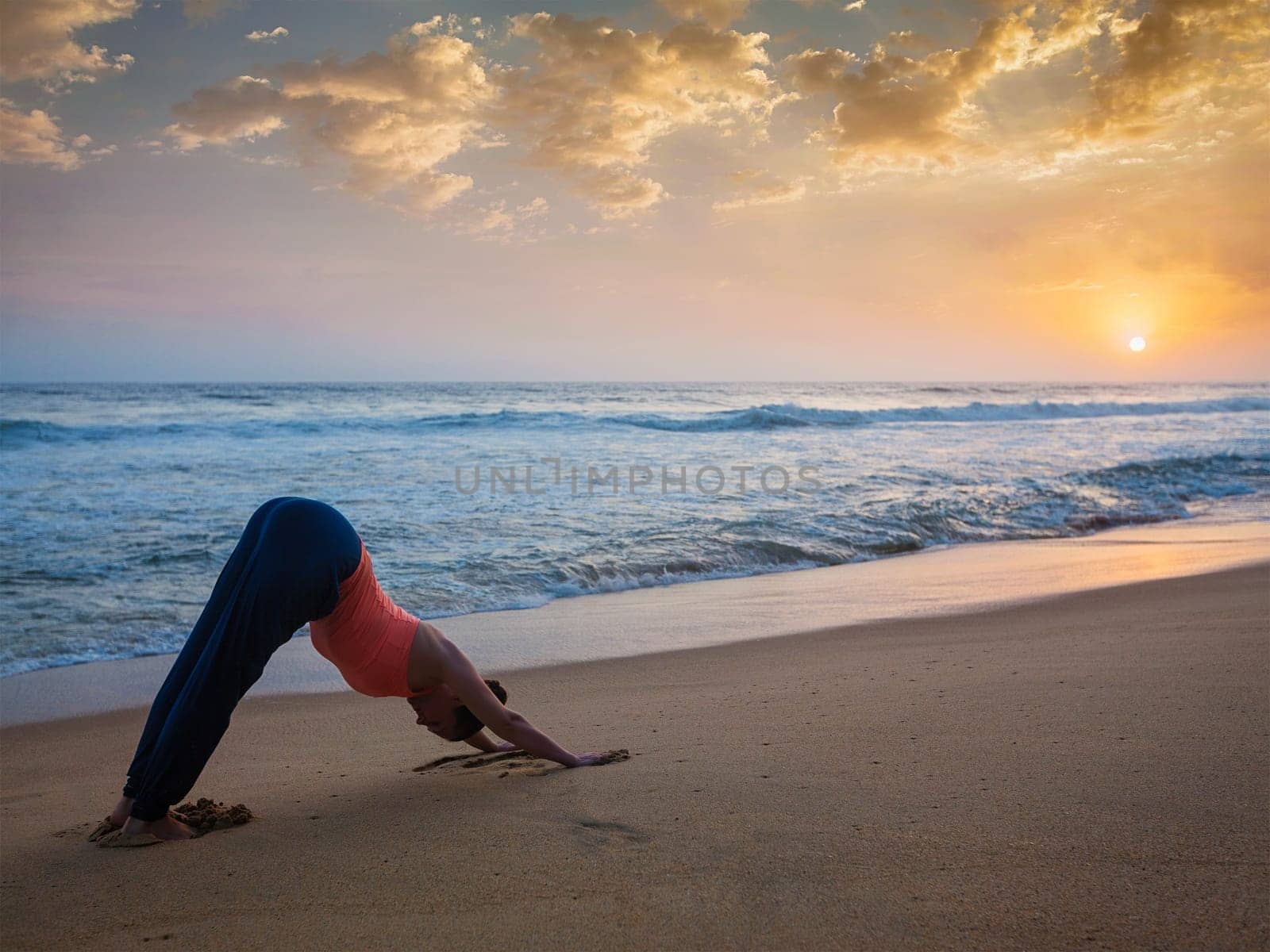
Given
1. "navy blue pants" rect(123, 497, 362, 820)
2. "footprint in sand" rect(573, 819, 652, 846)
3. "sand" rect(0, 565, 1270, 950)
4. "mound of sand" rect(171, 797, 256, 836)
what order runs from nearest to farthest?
"sand" rect(0, 565, 1270, 950) < "footprint in sand" rect(573, 819, 652, 846) < "navy blue pants" rect(123, 497, 362, 820) < "mound of sand" rect(171, 797, 256, 836)

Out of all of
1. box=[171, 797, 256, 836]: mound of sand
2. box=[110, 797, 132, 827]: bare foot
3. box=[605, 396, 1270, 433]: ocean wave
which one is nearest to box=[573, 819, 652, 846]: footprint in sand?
box=[171, 797, 256, 836]: mound of sand

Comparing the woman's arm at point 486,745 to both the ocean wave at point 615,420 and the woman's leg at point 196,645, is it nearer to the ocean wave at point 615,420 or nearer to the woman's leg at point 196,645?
the woman's leg at point 196,645

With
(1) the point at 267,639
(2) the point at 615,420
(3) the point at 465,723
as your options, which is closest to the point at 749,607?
(3) the point at 465,723

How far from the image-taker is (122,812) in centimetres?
287

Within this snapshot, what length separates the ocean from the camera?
7.94 m

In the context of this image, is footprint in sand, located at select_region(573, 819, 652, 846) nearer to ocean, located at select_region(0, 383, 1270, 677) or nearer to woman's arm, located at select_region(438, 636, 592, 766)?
woman's arm, located at select_region(438, 636, 592, 766)

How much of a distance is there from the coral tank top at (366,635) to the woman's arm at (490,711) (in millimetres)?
160

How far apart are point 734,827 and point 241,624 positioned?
1689 millimetres

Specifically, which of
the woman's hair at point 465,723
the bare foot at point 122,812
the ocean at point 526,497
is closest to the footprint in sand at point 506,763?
the woman's hair at point 465,723

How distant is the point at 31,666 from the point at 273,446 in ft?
61.1

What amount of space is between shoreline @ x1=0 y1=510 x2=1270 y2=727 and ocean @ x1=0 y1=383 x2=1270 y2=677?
0.41 m

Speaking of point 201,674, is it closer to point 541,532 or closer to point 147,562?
point 147,562

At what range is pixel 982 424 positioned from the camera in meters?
35.8

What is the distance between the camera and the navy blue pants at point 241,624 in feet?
8.71
